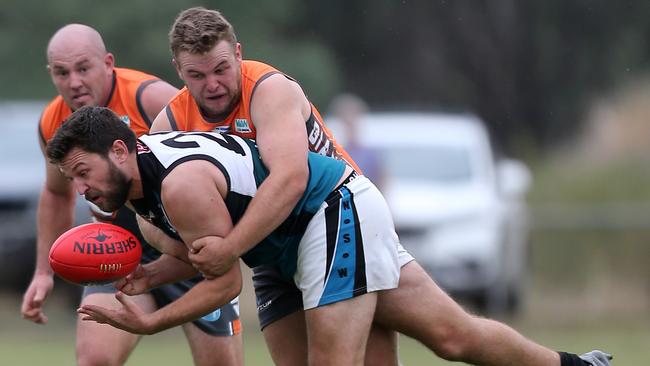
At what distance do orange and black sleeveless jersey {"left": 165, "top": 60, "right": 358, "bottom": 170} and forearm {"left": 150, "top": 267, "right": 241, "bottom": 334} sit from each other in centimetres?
65

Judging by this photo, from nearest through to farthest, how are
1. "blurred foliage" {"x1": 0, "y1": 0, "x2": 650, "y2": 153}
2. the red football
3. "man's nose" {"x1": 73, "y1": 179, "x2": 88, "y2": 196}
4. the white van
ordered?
"man's nose" {"x1": 73, "y1": 179, "x2": 88, "y2": 196}, the red football, the white van, "blurred foliage" {"x1": 0, "y1": 0, "x2": 650, "y2": 153}

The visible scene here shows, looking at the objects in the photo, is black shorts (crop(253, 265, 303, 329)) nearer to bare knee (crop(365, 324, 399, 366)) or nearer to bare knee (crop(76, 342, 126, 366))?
bare knee (crop(365, 324, 399, 366))

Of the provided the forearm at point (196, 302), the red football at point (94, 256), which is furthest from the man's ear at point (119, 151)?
the forearm at point (196, 302)

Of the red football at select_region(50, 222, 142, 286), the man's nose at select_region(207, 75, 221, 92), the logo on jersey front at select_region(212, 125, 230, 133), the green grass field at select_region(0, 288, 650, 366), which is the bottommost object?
the green grass field at select_region(0, 288, 650, 366)

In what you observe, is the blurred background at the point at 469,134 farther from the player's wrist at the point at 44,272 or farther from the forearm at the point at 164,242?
the forearm at the point at 164,242

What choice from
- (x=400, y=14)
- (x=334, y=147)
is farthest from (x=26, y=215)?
(x=400, y=14)

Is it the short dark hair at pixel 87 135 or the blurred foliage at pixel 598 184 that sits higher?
the short dark hair at pixel 87 135

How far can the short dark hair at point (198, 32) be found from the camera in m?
5.50

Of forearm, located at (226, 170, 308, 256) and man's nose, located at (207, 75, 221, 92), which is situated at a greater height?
man's nose, located at (207, 75, 221, 92)

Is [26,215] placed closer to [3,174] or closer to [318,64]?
[3,174]

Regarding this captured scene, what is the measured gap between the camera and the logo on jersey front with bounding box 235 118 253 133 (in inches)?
Result: 223

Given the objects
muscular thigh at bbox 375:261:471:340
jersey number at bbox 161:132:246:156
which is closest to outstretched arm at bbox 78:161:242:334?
jersey number at bbox 161:132:246:156

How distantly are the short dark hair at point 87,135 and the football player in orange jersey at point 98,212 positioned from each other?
105 centimetres

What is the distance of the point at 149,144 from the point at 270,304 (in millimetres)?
1045
